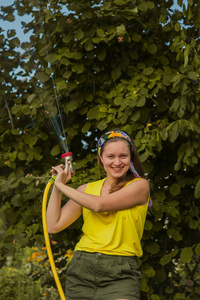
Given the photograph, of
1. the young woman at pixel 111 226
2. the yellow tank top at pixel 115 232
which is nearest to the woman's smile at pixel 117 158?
the young woman at pixel 111 226

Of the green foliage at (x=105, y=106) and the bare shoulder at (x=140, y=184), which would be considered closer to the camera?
the bare shoulder at (x=140, y=184)

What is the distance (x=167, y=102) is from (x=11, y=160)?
3.76 ft

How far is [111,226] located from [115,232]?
0.03 m

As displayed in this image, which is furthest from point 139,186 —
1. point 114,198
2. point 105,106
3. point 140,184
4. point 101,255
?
point 105,106

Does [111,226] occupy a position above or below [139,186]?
below

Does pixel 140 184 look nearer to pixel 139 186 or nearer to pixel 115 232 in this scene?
pixel 139 186

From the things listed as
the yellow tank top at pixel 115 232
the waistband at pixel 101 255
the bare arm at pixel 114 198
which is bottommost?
the waistband at pixel 101 255

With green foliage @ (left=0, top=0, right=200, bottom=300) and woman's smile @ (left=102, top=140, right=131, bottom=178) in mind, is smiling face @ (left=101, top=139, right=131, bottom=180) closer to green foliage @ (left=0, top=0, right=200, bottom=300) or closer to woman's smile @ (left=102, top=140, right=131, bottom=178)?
woman's smile @ (left=102, top=140, right=131, bottom=178)

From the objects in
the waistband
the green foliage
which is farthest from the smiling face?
the green foliage

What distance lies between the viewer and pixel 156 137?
2.92 metres

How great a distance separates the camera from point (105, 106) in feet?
10.4

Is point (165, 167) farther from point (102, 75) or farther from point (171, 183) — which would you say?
point (102, 75)

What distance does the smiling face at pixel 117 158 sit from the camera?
2.04 metres

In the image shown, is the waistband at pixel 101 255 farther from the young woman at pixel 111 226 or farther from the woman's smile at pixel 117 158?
the woman's smile at pixel 117 158
